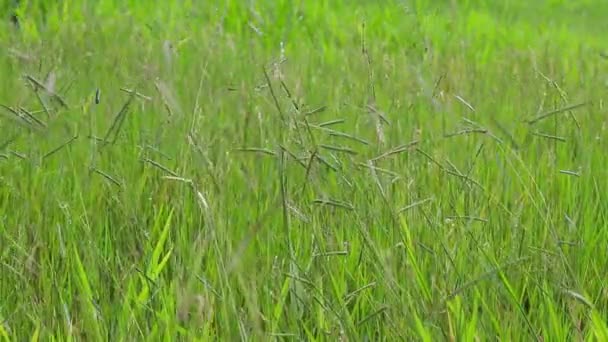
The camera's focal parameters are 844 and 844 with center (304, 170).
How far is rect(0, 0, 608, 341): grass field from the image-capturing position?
1.16m

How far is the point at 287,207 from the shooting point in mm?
1263

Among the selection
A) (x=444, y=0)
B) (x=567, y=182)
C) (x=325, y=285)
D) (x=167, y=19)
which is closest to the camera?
(x=325, y=285)

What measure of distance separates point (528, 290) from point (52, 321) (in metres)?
0.74

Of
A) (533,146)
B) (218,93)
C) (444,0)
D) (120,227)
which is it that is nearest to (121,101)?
(218,93)

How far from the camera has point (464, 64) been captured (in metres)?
3.84

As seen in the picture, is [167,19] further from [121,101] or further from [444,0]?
[444,0]

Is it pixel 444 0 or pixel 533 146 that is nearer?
pixel 533 146

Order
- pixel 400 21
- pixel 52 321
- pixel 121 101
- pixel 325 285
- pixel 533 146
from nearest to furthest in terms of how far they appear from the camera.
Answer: pixel 52 321, pixel 325 285, pixel 533 146, pixel 121 101, pixel 400 21

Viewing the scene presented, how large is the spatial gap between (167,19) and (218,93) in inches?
83.1

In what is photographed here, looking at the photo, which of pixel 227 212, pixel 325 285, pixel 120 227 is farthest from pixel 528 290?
pixel 120 227

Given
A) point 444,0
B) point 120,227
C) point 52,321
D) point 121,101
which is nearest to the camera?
point 52,321

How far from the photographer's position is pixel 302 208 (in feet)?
5.23

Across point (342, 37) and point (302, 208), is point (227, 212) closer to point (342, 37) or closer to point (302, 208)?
point (302, 208)

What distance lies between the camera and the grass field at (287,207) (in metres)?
1.16
